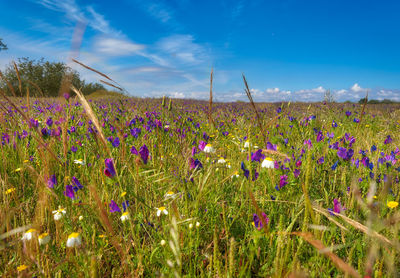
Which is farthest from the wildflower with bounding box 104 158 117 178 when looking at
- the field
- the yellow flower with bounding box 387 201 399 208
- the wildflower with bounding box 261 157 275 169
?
the yellow flower with bounding box 387 201 399 208

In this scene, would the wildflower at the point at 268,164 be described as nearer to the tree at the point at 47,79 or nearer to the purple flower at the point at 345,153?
the purple flower at the point at 345,153

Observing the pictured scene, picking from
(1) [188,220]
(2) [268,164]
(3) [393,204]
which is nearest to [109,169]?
(1) [188,220]

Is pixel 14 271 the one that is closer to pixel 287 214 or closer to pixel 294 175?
pixel 287 214

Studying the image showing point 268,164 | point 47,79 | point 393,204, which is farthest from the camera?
point 47,79

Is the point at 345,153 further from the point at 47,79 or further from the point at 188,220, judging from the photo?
the point at 47,79

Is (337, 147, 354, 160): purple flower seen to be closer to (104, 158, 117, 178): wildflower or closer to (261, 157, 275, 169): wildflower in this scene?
(261, 157, 275, 169): wildflower

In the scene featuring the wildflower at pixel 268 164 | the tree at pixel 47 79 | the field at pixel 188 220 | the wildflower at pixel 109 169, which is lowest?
the field at pixel 188 220

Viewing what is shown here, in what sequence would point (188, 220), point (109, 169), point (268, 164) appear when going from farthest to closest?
1. point (268, 164)
2. point (109, 169)
3. point (188, 220)

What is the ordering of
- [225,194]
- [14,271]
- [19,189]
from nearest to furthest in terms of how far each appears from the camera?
[14,271] → [225,194] → [19,189]

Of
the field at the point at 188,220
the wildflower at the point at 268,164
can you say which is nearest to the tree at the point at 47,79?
the field at the point at 188,220

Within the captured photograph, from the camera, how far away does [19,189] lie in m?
2.07

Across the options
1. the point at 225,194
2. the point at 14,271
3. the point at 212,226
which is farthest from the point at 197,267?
the point at 14,271

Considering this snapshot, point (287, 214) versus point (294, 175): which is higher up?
point (294, 175)

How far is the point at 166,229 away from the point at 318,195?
1297mm
